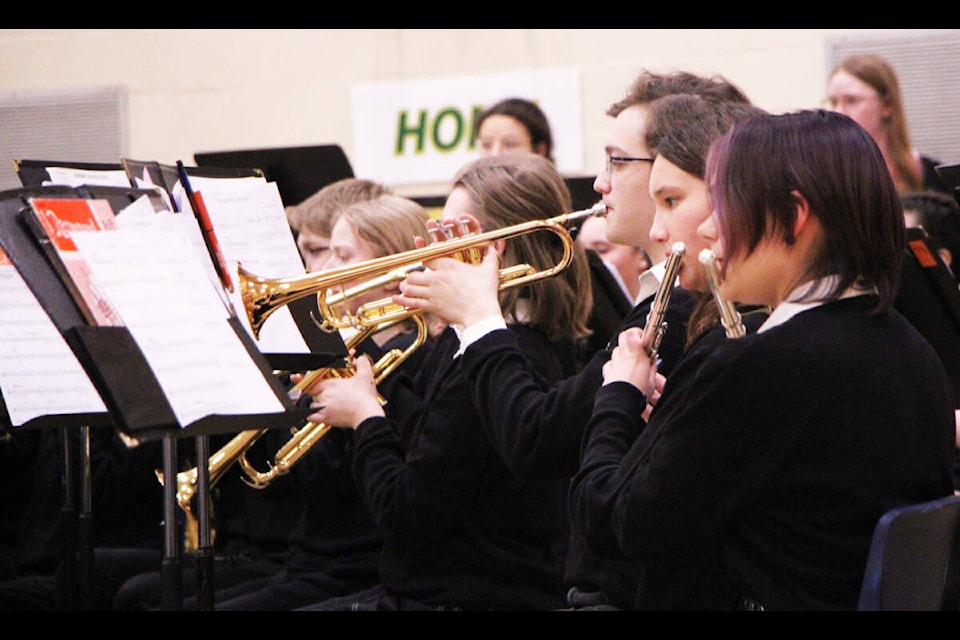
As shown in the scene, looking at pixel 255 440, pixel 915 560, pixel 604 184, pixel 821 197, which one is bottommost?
pixel 255 440

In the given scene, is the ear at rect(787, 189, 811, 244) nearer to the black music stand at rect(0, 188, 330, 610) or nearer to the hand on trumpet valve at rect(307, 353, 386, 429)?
the black music stand at rect(0, 188, 330, 610)

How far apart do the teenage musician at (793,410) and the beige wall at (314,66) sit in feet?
12.6

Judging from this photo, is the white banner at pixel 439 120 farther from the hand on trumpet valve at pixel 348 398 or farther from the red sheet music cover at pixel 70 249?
the red sheet music cover at pixel 70 249

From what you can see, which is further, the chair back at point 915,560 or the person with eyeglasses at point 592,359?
the person with eyeglasses at point 592,359

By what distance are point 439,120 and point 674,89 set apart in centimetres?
345

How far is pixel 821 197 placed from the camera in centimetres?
168

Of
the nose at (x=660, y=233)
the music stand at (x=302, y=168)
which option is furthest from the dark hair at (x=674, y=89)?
the music stand at (x=302, y=168)

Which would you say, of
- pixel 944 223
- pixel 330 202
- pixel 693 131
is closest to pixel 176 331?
pixel 693 131

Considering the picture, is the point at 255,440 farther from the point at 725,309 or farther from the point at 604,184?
the point at 725,309

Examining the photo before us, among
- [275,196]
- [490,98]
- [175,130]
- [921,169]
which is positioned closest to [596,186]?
[275,196]

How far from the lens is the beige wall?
544 cm

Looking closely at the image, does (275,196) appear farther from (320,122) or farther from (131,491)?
(320,122)

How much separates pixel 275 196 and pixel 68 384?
49cm

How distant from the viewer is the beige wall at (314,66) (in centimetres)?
544
